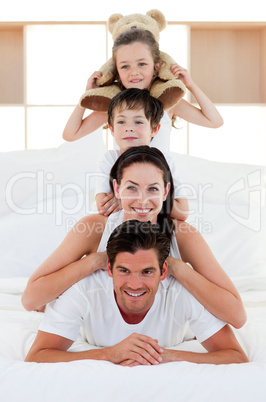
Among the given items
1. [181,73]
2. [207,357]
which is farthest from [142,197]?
[181,73]

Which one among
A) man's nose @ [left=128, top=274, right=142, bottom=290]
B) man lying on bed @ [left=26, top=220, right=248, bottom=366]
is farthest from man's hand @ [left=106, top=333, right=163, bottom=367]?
man's nose @ [left=128, top=274, right=142, bottom=290]

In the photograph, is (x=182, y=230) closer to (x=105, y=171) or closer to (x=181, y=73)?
(x=105, y=171)

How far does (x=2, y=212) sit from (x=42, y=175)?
0.25m

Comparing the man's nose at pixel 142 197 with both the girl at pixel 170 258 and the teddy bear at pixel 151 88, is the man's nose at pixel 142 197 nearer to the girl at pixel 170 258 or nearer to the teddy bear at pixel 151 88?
the girl at pixel 170 258

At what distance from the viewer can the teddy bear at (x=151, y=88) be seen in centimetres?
161

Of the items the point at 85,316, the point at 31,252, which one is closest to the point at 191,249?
the point at 85,316

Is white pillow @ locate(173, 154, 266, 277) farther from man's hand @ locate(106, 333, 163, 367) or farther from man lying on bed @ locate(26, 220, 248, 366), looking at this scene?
man's hand @ locate(106, 333, 163, 367)

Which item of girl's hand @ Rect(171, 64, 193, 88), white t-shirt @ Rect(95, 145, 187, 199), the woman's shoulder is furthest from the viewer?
girl's hand @ Rect(171, 64, 193, 88)

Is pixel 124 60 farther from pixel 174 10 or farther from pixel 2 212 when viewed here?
pixel 174 10

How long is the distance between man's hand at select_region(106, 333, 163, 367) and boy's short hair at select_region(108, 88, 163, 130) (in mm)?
606

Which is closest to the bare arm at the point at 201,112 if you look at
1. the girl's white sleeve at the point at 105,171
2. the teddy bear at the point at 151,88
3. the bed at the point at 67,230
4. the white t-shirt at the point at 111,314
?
the teddy bear at the point at 151,88

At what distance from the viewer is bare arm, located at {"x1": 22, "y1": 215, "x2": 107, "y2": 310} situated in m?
1.35

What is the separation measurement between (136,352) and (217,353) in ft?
0.70

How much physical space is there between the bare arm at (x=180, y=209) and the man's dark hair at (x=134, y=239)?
217 millimetres
